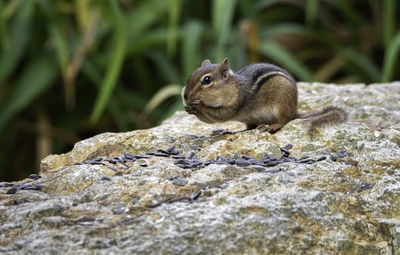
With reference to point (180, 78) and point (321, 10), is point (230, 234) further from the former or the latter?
point (321, 10)

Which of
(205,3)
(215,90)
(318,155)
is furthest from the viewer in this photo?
(205,3)

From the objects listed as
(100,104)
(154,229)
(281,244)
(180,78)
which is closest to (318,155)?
(281,244)

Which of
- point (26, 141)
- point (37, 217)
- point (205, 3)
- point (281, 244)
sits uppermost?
point (205, 3)

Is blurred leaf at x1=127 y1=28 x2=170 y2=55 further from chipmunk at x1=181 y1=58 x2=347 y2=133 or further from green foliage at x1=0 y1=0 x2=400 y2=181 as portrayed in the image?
chipmunk at x1=181 y1=58 x2=347 y2=133

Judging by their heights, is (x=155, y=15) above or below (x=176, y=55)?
above

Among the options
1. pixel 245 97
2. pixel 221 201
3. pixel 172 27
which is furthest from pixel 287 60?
pixel 221 201

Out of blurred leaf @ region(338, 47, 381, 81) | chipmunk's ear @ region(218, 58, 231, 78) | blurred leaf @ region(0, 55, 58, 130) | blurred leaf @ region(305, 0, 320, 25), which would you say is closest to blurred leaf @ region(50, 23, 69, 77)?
blurred leaf @ region(0, 55, 58, 130)

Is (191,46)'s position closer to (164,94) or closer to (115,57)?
(164,94)

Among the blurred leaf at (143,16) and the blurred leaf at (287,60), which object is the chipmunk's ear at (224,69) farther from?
the blurred leaf at (143,16)
